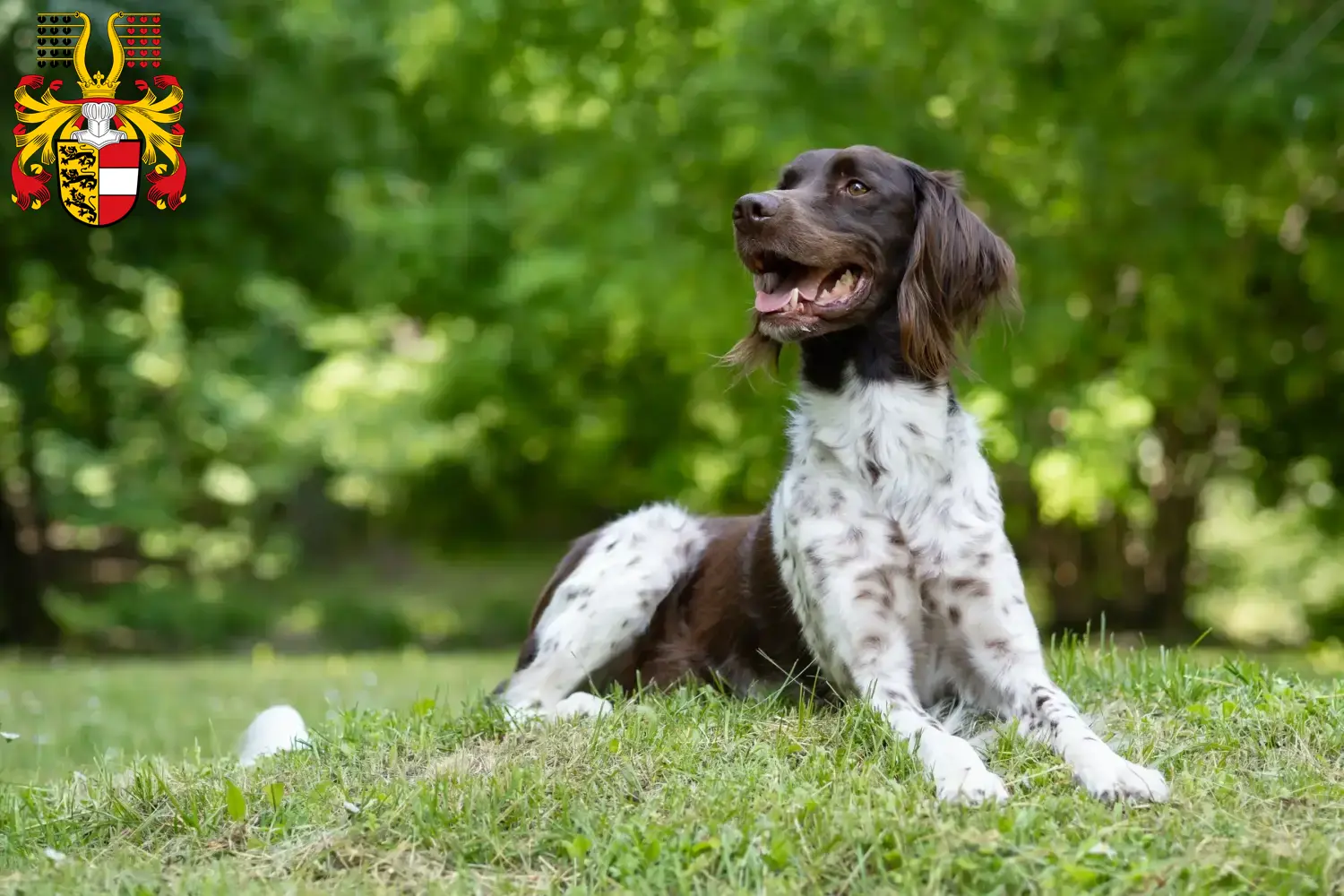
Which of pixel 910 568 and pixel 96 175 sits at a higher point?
pixel 96 175

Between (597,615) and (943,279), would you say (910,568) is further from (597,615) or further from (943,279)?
(597,615)

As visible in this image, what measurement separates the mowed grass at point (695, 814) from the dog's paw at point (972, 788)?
0.06m

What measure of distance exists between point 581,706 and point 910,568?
117cm

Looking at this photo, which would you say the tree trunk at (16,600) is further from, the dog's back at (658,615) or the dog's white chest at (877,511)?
the dog's white chest at (877,511)

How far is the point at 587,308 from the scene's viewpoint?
9.48 meters

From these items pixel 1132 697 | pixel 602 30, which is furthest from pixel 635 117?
pixel 1132 697

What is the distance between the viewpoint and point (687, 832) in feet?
8.79

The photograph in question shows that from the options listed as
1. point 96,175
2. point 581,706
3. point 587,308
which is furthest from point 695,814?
point 587,308

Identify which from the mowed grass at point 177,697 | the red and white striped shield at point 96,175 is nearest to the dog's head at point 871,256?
the mowed grass at point 177,697

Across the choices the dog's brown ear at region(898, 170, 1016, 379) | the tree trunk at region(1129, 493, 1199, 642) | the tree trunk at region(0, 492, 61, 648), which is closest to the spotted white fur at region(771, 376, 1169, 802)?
the dog's brown ear at region(898, 170, 1016, 379)

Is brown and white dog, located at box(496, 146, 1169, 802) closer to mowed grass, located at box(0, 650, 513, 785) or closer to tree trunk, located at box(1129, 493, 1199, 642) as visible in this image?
mowed grass, located at box(0, 650, 513, 785)

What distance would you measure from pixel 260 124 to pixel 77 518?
4764mm

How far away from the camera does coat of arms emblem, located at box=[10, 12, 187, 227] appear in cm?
706

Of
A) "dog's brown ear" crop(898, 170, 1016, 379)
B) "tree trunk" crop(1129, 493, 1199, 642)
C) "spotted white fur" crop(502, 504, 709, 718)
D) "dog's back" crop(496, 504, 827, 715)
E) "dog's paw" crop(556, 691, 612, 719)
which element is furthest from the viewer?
"tree trunk" crop(1129, 493, 1199, 642)
